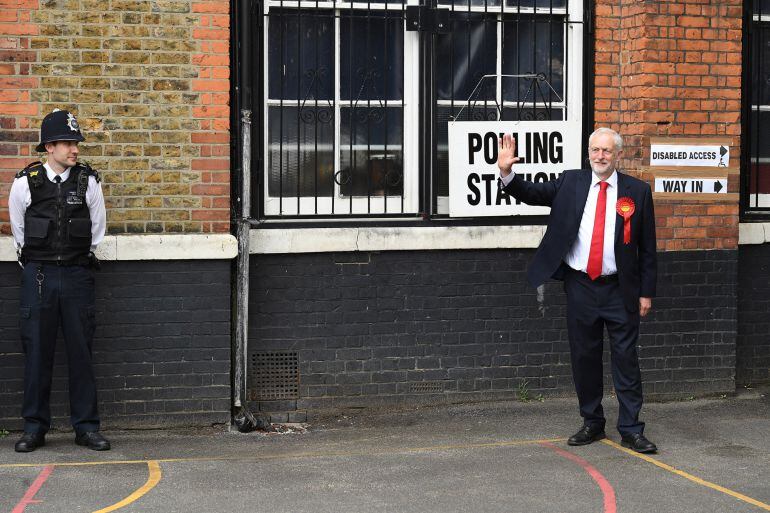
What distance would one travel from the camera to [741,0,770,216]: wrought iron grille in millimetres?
9188

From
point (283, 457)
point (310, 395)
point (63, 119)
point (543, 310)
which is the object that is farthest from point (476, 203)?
point (63, 119)

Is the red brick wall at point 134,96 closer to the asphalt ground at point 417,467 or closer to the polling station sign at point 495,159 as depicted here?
the asphalt ground at point 417,467

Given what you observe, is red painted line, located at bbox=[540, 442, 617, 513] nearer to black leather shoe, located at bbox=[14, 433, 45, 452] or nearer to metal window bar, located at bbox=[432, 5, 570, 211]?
metal window bar, located at bbox=[432, 5, 570, 211]

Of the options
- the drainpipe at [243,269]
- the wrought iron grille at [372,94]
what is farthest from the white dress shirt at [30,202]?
the wrought iron grille at [372,94]

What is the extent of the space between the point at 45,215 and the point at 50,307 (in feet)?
1.85

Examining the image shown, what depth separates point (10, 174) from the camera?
7.53 m

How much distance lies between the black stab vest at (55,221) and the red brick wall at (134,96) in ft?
1.64

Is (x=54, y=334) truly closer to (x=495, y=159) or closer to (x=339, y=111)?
(x=339, y=111)

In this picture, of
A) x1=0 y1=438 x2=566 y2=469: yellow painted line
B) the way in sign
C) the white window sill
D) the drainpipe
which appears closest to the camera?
x1=0 y1=438 x2=566 y2=469: yellow painted line

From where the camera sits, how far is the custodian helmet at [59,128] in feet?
23.1

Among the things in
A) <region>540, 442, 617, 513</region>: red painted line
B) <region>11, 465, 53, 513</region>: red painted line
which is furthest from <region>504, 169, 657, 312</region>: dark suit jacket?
<region>11, 465, 53, 513</region>: red painted line

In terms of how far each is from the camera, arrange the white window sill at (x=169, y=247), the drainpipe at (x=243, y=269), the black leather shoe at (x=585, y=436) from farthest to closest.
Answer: the drainpipe at (x=243, y=269) → the white window sill at (x=169, y=247) → the black leather shoe at (x=585, y=436)

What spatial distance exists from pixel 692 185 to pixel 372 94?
247cm

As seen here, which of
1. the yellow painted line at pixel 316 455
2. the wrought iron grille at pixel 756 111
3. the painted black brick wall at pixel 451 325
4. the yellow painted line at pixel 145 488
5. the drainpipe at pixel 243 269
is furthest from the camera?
the wrought iron grille at pixel 756 111
